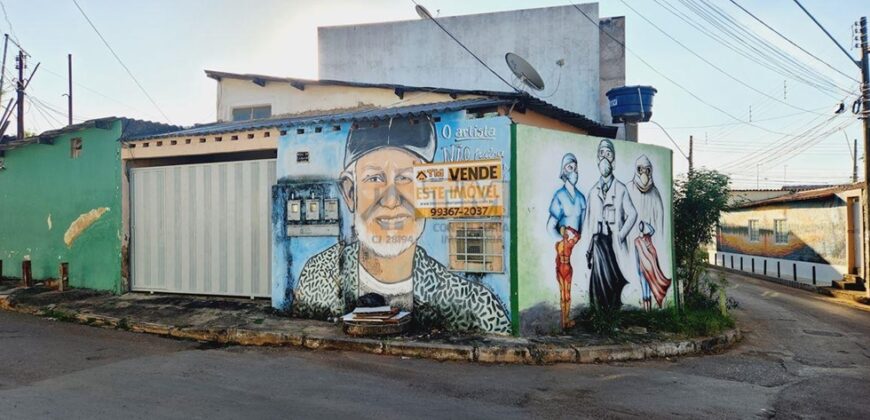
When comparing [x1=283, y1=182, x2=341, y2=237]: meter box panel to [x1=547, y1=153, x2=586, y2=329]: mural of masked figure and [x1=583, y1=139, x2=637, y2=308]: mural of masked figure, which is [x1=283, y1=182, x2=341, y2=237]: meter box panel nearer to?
[x1=547, y1=153, x2=586, y2=329]: mural of masked figure

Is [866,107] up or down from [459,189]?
up

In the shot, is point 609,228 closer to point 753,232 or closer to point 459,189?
point 459,189

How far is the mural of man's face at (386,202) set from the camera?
27.2 feet

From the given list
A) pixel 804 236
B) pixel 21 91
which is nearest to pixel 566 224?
pixel 804 236

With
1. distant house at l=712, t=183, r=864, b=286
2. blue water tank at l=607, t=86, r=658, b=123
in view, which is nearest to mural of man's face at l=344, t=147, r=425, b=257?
blue water tank at l=607, t=86, r=658, b=123

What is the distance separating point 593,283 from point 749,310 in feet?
20.7

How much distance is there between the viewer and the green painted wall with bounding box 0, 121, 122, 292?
11.3 meters

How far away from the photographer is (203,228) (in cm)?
1066

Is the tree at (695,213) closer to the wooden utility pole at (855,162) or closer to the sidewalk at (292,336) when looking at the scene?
the sidewalk at (292,336)

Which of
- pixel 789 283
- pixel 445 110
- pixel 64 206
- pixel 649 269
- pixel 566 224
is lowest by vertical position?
pixel 789 283

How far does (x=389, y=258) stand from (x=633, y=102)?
6.11 metres

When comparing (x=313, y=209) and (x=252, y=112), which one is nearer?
(x=313, y=209)

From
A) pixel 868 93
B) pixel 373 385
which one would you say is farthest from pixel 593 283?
pixel 868 93

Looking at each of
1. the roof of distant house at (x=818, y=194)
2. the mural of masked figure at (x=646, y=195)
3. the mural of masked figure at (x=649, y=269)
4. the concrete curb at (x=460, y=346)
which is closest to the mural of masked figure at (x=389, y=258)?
the concrete curb at (x=460, y=346)
